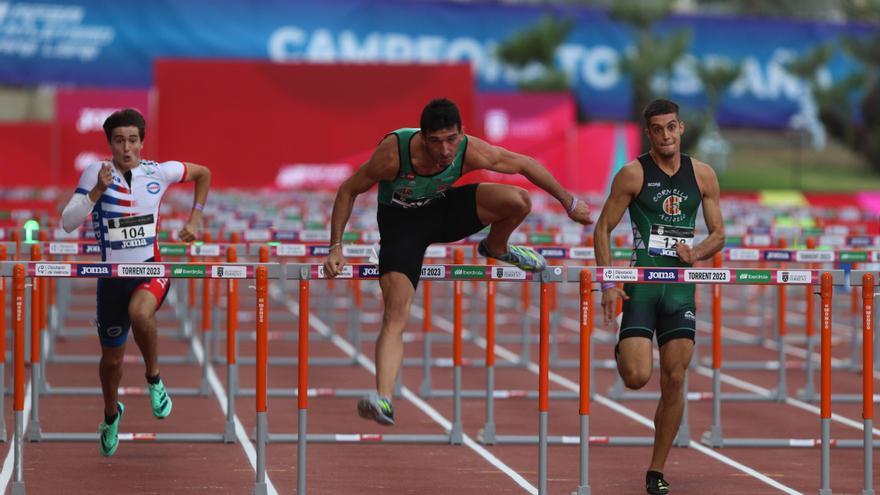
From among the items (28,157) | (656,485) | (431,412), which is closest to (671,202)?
(656,485)

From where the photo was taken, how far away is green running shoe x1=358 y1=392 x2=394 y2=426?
810 cm

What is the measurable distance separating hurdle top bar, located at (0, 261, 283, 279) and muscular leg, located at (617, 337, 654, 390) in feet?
6.67

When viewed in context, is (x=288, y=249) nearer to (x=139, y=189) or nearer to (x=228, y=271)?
(x=139, y=189)

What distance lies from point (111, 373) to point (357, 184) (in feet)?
7.78

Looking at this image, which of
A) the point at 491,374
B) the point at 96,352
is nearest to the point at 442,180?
the point at 491,374

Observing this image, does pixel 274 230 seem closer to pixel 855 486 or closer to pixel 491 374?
pixel 491 374

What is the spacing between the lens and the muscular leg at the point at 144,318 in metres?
9.64

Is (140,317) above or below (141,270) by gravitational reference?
below

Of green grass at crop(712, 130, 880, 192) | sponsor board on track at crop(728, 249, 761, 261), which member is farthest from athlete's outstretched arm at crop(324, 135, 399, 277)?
green grass at crop(712, 130, 880, 192)

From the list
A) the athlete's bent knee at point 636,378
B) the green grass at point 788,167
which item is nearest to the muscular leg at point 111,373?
the athlete's bent knee at point 636,378

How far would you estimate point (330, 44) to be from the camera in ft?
194

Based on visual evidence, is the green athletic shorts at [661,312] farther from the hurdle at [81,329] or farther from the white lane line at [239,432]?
the hurdle at [81,329]

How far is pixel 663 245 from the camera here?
370 inches

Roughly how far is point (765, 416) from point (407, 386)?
3366 millimetres
